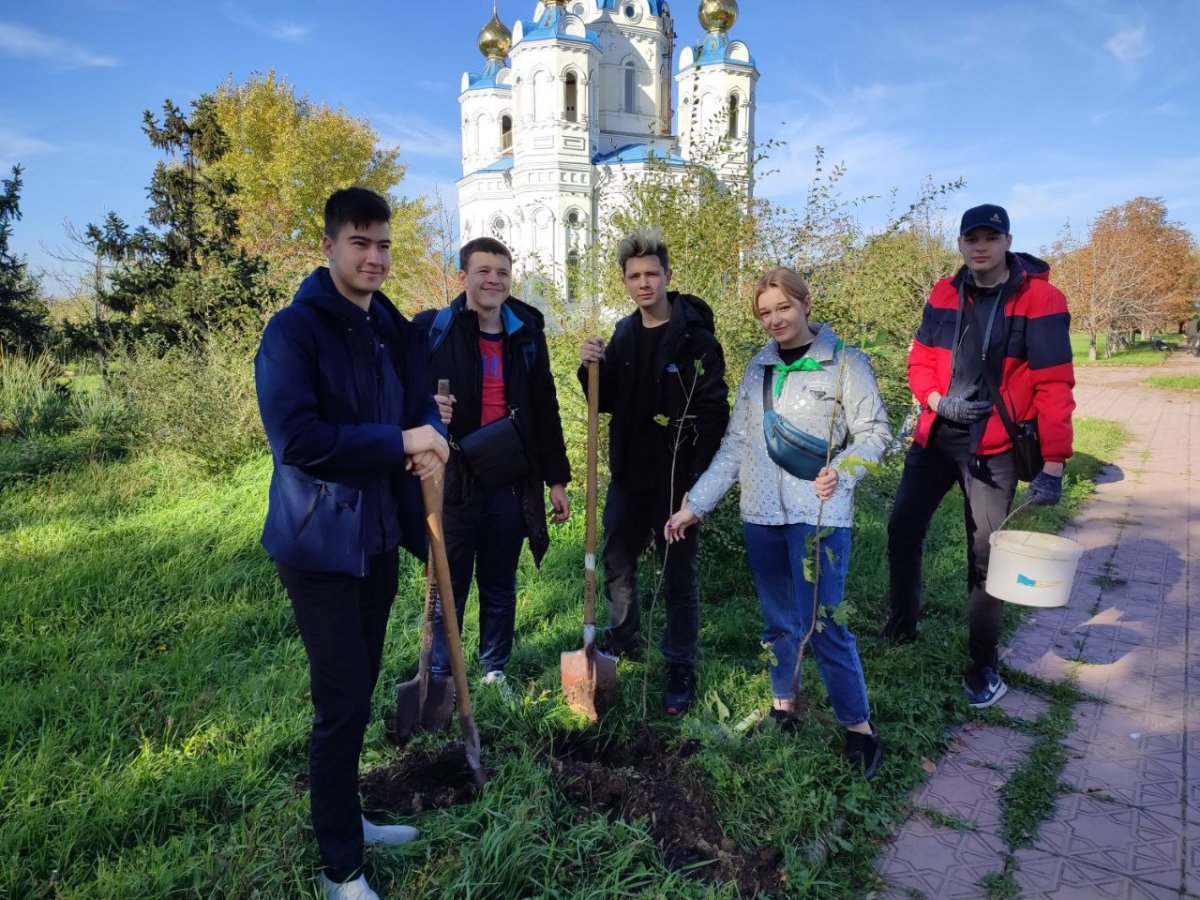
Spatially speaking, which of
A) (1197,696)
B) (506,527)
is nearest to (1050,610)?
(1197,696)

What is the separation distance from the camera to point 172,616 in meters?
4.27

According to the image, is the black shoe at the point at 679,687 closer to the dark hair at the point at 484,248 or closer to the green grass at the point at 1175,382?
the dark hair at the point at 484,248

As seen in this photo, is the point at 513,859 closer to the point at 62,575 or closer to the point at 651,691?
the point at 651,691

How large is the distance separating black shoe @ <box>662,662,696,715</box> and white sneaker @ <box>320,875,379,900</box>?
1542 millimetres

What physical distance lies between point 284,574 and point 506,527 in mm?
1384

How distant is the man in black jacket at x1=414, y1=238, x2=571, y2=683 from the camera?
316 cm

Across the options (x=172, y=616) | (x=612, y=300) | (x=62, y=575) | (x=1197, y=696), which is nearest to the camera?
(x=1197, y=696)

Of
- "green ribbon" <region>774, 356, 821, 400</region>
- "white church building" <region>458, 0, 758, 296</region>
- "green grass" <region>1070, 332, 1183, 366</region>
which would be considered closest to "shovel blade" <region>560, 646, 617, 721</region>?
"green ribbon" <region>774, 356, 821, 400</region>

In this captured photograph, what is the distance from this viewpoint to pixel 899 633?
4121 millimetres

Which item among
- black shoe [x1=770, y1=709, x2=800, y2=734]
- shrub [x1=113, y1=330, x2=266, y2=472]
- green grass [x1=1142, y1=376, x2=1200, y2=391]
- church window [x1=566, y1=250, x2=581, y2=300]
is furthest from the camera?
green grass [x1=1142, y1=376, x2=1200, y2=391]

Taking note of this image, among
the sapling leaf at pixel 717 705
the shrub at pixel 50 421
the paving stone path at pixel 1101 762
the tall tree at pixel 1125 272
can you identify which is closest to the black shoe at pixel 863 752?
the paving stone path at pixel 1101 762

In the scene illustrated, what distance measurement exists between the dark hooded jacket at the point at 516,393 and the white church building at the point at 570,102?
2711cm

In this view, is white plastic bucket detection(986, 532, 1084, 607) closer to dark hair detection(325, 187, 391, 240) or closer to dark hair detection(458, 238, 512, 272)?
dark hair detection(458, 238, 512, 272)

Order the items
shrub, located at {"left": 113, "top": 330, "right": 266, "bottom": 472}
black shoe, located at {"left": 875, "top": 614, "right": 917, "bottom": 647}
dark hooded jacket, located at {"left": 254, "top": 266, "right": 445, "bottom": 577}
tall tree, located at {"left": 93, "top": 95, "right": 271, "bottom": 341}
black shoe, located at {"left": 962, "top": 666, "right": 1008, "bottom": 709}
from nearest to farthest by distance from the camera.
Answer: dark hooded jacket, located at {"left": 254, "top": 266, "right": 445, "bottom": 577}
black shoe, located at {"left": 962, "top": 666, "right": 1008, "bottom": 709}
black shoe, located at {"left": 875, "top": 614, "right": 917, "bottom": 647}
shrub, located at {"left": 113, "top": 330, "right": 266, "bottom": 472}
tall tree, located at {"left": 93, "top": 95, "right": 271, "bottom": 341}
